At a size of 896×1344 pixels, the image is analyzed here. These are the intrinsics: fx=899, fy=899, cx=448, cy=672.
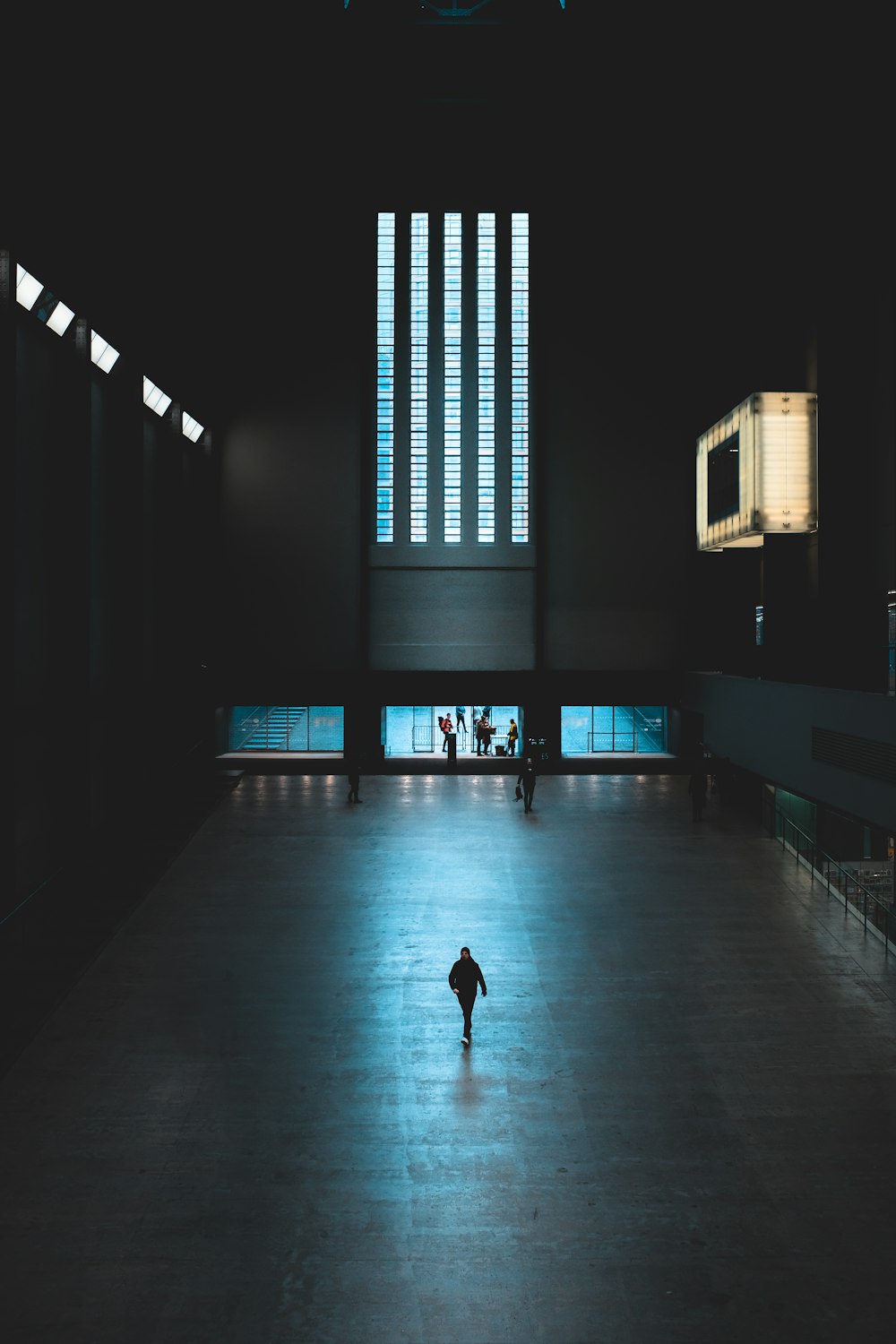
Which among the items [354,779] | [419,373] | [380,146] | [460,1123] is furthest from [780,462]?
[380,146]

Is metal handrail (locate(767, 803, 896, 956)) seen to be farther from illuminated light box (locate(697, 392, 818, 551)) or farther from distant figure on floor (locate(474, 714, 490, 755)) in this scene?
distant figure on floor (locate(474, 714, 490, 755))

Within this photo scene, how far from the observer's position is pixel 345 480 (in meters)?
29.1

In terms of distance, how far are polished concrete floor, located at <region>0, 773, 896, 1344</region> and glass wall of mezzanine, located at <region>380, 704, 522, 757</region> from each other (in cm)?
1394

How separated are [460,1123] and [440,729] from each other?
71.6 ft

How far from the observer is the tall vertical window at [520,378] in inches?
1148

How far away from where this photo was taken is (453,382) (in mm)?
29297

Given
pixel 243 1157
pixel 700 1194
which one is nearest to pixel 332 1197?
pixel 243 1157

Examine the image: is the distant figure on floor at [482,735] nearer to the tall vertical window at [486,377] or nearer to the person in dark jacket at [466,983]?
the tall vertical window at [486,377]

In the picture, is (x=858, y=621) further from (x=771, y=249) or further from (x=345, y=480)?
(x=345, y=480)

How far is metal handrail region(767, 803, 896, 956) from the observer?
13898 mm

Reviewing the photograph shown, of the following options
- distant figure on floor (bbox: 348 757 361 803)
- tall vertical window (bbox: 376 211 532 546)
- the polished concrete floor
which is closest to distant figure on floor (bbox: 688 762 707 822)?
the polished concrete floor

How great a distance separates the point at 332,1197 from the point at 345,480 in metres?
23.9

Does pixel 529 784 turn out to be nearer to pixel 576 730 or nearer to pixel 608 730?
pixel 576 730

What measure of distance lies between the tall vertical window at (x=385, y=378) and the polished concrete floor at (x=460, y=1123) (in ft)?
52.1
